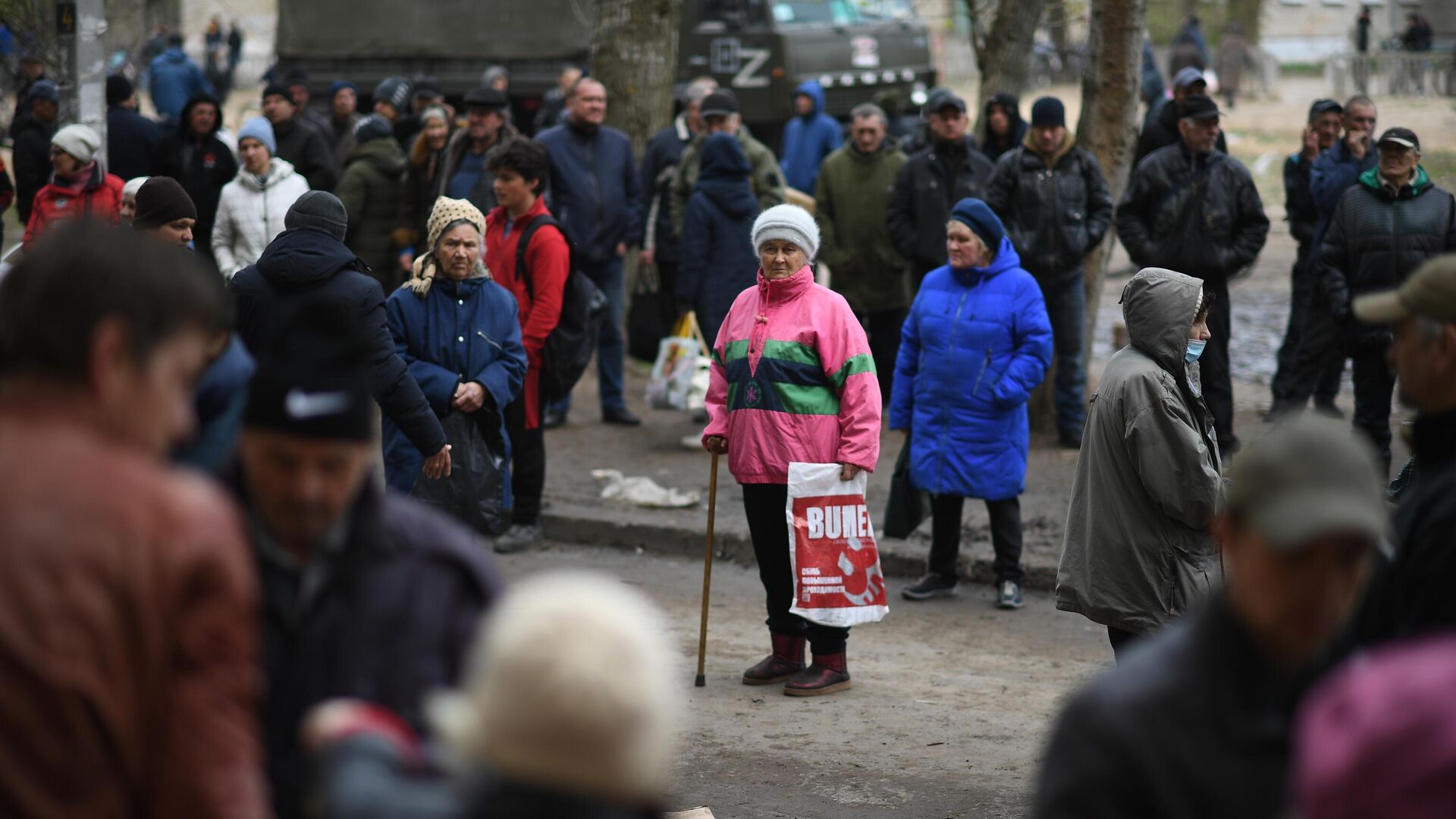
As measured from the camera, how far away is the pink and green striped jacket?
6727 millimetres

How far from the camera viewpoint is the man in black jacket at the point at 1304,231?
11.2 metres

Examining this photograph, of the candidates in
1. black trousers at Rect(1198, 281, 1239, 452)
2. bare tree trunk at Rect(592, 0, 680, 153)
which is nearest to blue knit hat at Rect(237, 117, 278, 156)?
bare tree trunk at Rect(592, 0, 680, 153)

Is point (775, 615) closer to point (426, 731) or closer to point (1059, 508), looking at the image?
point (1059, 508)

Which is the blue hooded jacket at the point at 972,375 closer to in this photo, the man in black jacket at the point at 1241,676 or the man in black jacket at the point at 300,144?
the man in black jacket at the point at 1241,676

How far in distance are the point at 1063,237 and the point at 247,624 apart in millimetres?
8306

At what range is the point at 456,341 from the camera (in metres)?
7.46

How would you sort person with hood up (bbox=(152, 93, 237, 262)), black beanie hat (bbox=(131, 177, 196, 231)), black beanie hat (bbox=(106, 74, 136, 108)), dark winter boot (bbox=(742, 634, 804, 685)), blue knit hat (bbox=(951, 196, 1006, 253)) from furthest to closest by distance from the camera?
1. black beanie hat (bbox=(106, 74, 136, 108))
2. person with hood up (bbox=(152, 93, 237, 262))
3. blue knit hat (bbox=(951, 196, 1006, 253))
4. dark winter boot (bbox=(742, 634, 804, 685))
5. black beanie hat (bbox=(131, 177, 196, 231))

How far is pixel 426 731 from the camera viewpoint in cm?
257

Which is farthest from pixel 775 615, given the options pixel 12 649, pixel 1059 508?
pixel 12 649

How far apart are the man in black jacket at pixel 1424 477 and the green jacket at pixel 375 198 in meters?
9.00

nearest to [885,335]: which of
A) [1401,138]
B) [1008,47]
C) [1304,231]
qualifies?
[1304,231]

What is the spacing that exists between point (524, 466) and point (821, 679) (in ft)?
9.61

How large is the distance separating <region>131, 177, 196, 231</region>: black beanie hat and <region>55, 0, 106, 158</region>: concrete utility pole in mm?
5205

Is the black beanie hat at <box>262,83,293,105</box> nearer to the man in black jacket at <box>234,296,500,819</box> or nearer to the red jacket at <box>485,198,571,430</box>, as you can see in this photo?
the red jacket at <box>485,198,571,430</box>
